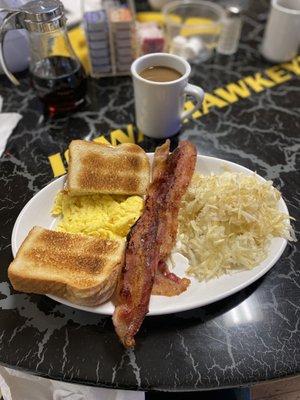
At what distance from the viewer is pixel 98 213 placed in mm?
974

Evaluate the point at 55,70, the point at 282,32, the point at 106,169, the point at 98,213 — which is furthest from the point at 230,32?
the point at 98,213

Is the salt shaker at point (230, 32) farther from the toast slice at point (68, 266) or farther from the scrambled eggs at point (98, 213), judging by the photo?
the toast slice at point (68, 266)

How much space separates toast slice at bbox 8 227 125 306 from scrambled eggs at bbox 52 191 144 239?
0.05 m

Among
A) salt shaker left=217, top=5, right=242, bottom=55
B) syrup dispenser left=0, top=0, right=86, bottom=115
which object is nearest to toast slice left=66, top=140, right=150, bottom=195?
syrup dispenser left=0, top=0, right=86, bottom=115

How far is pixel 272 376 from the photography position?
0.75m

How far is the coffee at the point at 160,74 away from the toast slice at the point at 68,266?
1.74ft

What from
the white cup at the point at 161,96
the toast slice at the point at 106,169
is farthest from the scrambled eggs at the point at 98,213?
the white cup at the point at 161,96

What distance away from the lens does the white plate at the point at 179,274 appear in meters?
0.78

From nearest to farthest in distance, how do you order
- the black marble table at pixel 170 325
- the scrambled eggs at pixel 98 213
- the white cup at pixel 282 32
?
the black marble table at pixel 170 325 < the scrambled eggs at pixel 98 213 < the white cup at pixel 282 32

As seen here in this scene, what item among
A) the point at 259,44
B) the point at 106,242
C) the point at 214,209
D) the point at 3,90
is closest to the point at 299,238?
the point at 214,209

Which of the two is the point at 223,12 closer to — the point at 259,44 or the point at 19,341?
the point at 259,44

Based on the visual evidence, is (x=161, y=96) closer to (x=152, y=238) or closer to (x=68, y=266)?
(x=152, y=238)

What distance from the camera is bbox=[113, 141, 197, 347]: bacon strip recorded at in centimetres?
78

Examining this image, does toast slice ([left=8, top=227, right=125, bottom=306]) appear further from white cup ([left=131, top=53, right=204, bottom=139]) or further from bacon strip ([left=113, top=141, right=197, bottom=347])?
white cup ([left=131, top=53, right=204, bottom=139])
